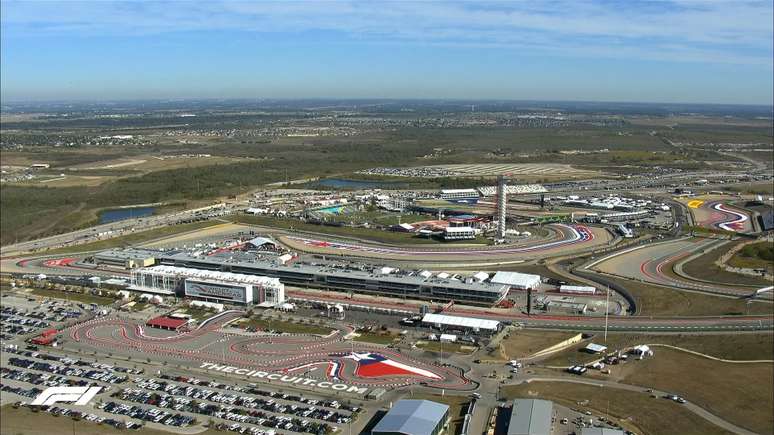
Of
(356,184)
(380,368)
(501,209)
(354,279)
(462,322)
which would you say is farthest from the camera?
(356,184)

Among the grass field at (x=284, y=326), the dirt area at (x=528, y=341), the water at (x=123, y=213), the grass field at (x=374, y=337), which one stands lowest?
the water at (x=123, y=213)

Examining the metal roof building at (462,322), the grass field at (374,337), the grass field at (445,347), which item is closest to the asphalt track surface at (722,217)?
the metal roof building at (462,322)

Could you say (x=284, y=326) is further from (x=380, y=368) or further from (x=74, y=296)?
(x=74, y=296)

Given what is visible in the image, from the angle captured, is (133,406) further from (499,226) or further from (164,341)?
(499,226)

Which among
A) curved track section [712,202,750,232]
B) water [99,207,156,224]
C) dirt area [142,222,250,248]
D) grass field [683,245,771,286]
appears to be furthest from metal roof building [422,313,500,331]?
water [99,207,156,224]

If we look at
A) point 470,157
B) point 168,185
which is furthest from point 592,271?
point 470,157

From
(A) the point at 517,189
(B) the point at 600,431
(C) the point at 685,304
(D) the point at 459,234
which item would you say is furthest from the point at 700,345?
(A) the point at 517,189

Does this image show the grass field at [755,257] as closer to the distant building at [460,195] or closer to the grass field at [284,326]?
the grass field at [284,326]

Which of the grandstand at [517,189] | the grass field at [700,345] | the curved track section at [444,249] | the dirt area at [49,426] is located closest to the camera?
the dirt area at [49,426]
